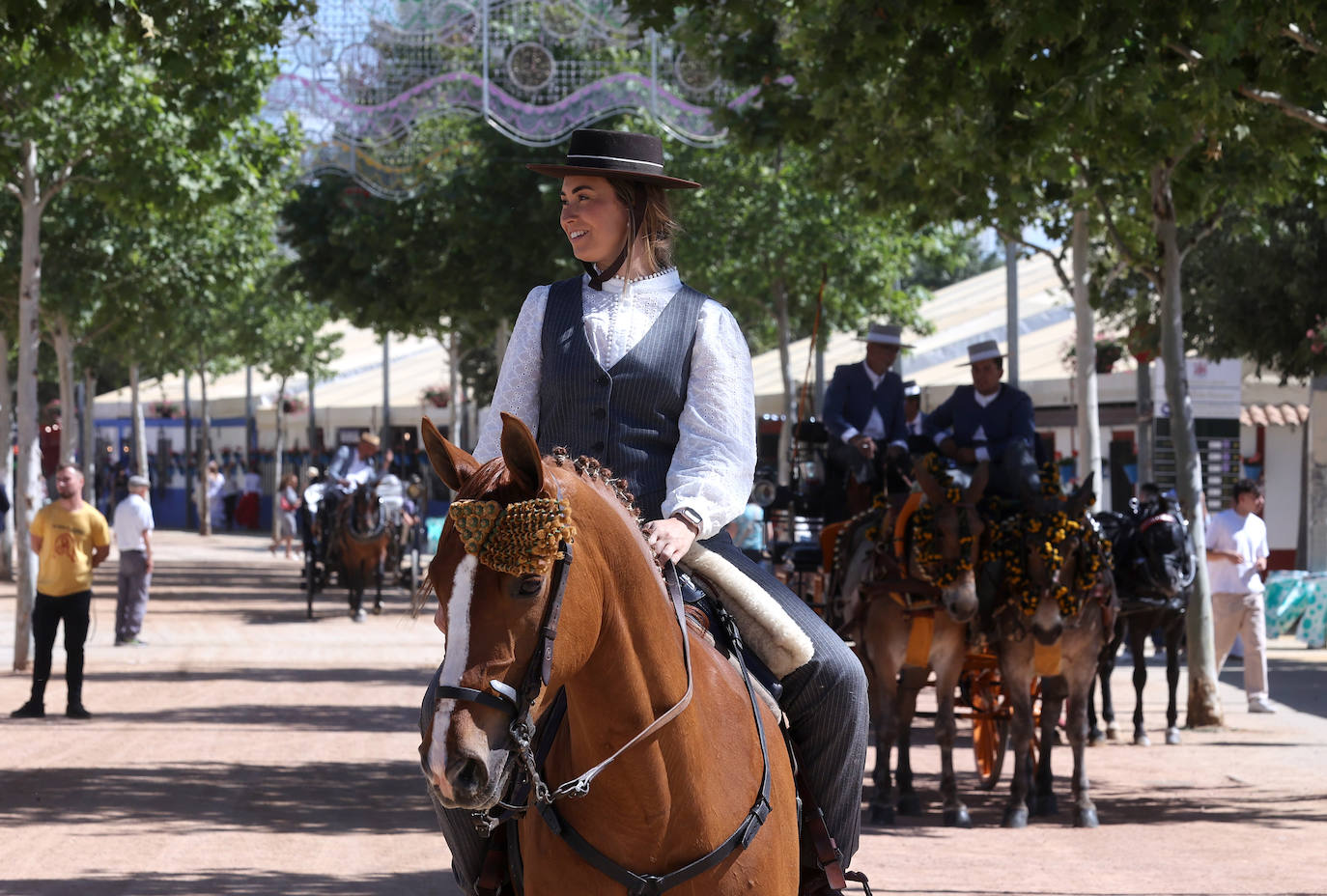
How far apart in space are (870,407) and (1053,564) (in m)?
1.87

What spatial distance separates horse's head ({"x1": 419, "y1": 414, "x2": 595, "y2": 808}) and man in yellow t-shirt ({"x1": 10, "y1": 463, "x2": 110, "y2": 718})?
12.5m

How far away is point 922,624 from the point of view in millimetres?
→ 10914

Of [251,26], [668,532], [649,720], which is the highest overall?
[251,26]

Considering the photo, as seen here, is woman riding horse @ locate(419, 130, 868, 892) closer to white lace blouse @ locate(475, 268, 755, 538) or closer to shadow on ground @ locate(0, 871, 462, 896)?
white lace blouse @ locate(475, 268, 755, 538)

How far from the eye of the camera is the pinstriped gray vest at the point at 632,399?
4.20 m

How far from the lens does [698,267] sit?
27.8 meters

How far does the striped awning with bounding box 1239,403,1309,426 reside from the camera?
26.7 m

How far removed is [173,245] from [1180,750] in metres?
18.7

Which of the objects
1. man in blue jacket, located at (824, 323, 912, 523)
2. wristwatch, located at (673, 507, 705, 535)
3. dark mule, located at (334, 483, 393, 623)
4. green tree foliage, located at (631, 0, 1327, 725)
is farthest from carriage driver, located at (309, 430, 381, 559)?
wristwatch, located at (673, 507, 705, 535)

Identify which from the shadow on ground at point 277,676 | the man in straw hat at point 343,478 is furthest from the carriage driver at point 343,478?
the shadow on ground at point 277,676

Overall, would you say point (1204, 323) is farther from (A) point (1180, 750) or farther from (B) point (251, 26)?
(B) point (251, 26)

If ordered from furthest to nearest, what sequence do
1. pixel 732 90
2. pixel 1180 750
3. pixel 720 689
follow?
pixel 732 90 → pixel 1180 750 → pixel 720 689

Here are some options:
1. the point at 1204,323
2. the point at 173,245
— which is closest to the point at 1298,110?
the point at 1204,323

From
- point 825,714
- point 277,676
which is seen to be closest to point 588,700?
point 825,714
